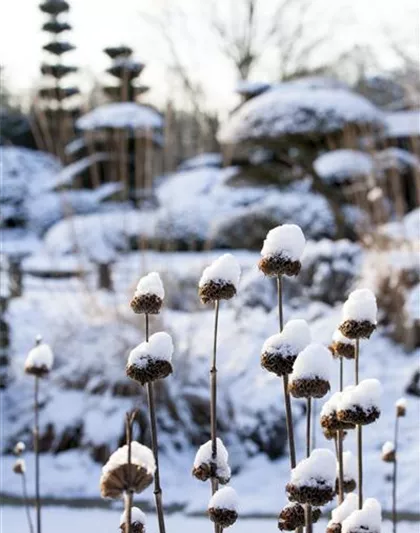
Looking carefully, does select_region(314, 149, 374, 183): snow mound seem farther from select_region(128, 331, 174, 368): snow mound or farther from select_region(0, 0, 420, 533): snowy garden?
select_region(128, 331, 174, 368): snow mound

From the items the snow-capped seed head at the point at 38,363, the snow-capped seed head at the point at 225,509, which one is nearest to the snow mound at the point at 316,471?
the snow-capped seed head at the point at 225,509

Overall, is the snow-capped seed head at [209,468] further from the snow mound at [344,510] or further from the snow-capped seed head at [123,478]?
the snow-capped seed head at [123,478]

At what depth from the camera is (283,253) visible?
0.92 meters

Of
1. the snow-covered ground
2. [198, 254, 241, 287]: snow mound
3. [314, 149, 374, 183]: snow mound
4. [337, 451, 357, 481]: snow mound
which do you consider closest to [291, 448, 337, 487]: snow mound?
[198, 254, 241, 287]: snow mound

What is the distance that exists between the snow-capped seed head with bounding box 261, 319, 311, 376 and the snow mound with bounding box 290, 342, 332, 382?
4 centimetres

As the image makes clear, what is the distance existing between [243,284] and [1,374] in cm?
229

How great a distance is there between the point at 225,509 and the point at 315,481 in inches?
5.5

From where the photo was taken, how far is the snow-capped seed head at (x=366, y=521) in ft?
2.48

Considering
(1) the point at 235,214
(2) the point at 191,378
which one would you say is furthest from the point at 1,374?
(1) the point at 235,214

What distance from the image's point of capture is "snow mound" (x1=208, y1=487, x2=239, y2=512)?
35.5 inches

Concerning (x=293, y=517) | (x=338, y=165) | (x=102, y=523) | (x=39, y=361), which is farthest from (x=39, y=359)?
(x=338, y=165)

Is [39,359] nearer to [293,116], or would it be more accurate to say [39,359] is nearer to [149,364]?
[149,364]

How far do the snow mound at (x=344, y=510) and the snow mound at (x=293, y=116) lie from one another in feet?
22.9

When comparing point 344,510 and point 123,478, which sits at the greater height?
point 123,478
